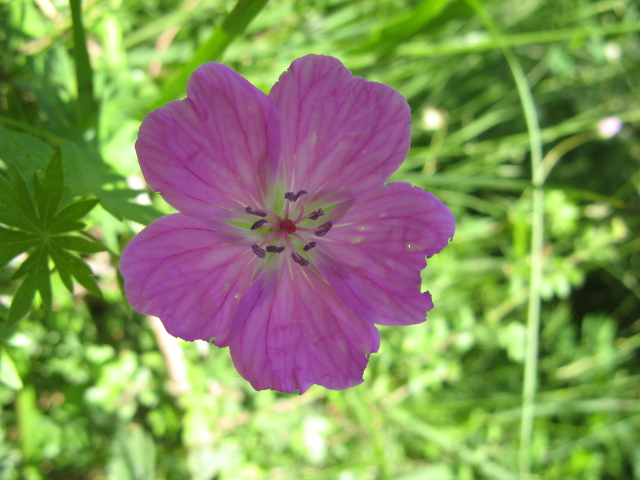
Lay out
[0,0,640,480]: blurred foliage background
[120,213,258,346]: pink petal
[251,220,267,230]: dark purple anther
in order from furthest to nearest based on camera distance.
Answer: [0,0,640,480]: blurred foliage background
[251,220,267,230]: dark purple anther
[120,213,258,346]: pink petal

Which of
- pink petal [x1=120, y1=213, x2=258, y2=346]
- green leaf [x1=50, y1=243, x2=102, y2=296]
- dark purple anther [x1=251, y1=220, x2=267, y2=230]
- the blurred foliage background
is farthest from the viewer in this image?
the blurred foliage background

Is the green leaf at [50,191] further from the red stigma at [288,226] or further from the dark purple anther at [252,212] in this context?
the red stigma at [288,226]

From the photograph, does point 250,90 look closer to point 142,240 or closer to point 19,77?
point 142,240

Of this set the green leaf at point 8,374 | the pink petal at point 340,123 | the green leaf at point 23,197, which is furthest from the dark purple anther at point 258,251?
the green leaf at point 8,374

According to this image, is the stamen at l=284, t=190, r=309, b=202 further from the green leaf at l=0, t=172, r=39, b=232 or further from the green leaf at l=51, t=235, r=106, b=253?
the green leaf at l=0, t=172, r=39, b=232

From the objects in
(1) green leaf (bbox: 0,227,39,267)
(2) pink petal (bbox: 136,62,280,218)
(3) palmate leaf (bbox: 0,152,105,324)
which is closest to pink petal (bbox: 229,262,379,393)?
(2) pink petal (bbox: 136,62,280,218)

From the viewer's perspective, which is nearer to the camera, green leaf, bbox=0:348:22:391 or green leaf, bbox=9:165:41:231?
green leaf, bbox=9:165:41:231
